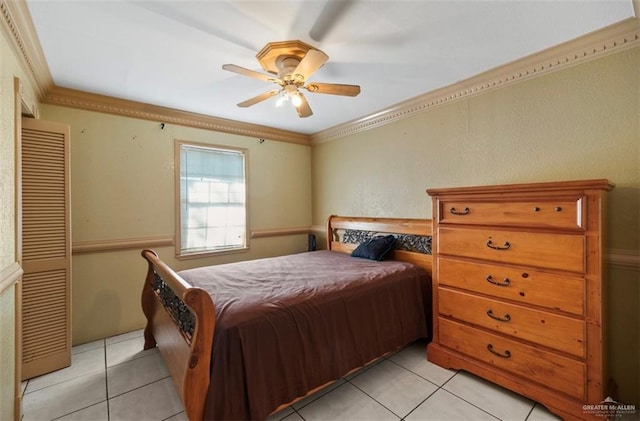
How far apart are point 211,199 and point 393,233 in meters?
2.33

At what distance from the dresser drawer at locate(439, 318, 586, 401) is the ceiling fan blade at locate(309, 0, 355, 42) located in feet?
7.71

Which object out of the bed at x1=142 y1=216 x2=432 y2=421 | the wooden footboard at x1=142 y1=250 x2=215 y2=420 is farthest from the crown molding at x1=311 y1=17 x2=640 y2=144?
the wooden footboard at x1=142 y1=250 x2=215 y2=420

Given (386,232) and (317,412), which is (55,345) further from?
(386,232)

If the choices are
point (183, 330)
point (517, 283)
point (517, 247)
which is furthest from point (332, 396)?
point (517, 247)

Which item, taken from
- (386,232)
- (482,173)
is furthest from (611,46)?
(386,232)

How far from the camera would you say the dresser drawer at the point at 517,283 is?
1699 mm

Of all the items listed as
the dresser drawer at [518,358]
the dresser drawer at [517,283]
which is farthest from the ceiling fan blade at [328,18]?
the dresser drawer at [518,358]

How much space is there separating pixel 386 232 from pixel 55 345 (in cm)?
327

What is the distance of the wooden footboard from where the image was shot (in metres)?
1.42

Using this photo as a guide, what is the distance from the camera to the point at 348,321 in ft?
6.64

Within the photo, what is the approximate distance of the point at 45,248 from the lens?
2.27 meters

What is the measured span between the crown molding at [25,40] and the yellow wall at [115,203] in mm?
490

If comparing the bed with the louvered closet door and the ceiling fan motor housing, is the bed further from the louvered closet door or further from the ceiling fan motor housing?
the ceiling fan motor housing

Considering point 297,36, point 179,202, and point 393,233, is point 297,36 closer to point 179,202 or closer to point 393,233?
point 393,233
